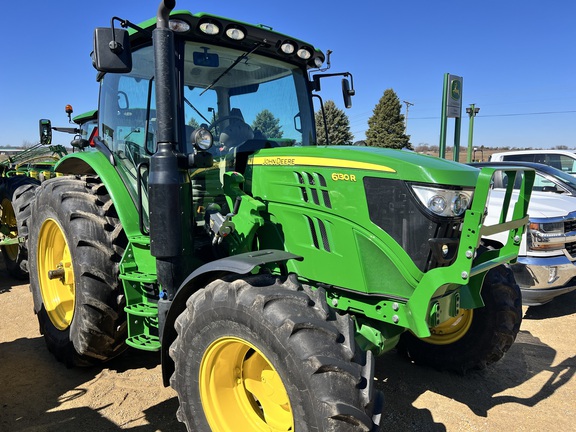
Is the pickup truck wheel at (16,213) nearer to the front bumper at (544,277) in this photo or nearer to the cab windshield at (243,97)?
the cab windshield at (243,97)

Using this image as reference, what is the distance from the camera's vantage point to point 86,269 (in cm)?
313

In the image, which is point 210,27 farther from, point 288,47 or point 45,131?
point 45,131

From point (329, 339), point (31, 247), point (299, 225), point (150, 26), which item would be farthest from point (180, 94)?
point (31, 247)

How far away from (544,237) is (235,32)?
4.05 m

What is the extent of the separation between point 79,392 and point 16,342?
4.43ft

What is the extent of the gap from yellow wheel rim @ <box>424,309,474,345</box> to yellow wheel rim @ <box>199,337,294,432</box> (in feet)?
5.22

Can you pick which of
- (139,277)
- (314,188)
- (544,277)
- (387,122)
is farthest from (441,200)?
(387,122)

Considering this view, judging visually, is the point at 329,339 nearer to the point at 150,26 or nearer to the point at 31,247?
the point at 150,26

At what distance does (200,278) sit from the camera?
255cm

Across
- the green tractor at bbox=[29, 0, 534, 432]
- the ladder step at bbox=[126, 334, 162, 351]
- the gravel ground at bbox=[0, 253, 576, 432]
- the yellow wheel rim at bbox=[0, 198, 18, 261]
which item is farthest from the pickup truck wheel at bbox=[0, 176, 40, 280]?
the ladder step at bbox=[126, 334, 162, 351]

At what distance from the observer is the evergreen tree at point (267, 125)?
330cm

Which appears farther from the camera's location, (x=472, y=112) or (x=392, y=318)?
(x=472, y=112)

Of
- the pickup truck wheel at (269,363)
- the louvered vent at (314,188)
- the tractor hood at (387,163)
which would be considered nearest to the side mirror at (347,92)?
the tractor hood at (387,163)

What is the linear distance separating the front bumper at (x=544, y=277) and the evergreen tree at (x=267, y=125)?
10.8 feet
